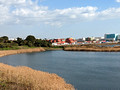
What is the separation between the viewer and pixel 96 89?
1278 centimetres

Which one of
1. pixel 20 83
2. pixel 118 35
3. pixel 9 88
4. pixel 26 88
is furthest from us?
pixel 118 35

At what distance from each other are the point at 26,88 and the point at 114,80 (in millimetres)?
9831

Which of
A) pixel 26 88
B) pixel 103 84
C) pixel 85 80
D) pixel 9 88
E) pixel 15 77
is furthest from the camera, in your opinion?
pixel 85 80

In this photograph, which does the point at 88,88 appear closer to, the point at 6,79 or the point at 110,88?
the point at 110,88

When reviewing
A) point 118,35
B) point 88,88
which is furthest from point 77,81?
point 118,35

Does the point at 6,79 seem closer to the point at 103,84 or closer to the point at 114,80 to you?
the point at 103,84

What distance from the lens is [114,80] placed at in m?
15.4

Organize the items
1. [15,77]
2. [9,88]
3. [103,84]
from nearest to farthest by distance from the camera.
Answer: [9,88], [15,77], [103,84]

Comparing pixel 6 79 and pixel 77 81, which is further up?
pixel 6 79

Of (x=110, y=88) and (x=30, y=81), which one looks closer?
(x=30, y=81)

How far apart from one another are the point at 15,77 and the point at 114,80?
9.81 meters

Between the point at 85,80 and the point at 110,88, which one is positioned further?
the point at 85,80

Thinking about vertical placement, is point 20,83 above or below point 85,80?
above

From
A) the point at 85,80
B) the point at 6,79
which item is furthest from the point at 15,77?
the point at 85,80
